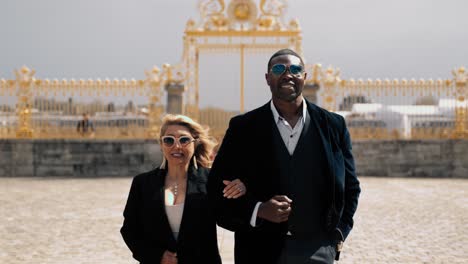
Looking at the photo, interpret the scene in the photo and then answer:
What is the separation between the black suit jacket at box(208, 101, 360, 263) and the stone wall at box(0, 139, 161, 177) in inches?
493

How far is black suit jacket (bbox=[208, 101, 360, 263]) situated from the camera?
8.32 ft

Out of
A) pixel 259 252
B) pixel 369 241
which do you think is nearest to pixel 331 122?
pixel 259 252

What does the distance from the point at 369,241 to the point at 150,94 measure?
1009cm

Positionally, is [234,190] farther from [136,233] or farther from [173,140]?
[136,233]

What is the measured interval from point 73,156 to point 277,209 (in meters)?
13.6

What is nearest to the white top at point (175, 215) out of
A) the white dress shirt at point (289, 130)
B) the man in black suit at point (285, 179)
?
the man in black suit at point (285, 179)

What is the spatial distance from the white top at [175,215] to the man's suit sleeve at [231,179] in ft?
0.77

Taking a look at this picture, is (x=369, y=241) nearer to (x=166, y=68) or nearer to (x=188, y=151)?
(x=188, y=151)

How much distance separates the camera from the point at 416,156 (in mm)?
15078

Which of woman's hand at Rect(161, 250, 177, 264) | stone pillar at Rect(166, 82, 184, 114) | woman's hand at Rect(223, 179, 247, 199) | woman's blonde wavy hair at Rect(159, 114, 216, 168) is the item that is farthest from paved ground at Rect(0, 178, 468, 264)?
stone pillar at Rect(166, 82, 184, 114)

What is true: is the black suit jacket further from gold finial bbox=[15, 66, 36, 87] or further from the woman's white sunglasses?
gold finial bbox=[15, 66, 36, 87]

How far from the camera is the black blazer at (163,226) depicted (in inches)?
109

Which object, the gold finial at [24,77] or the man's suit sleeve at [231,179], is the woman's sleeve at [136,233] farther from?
the gold finial at [24,77]

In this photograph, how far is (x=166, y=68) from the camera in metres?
15.2
